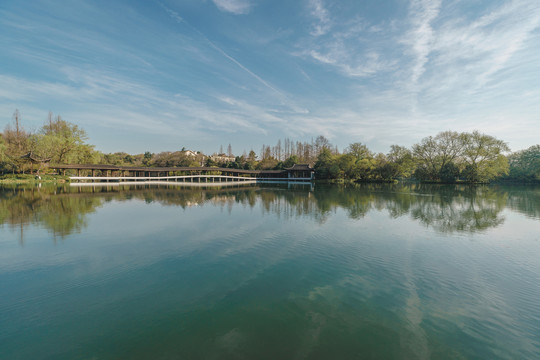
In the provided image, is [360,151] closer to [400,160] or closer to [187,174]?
[400,160]

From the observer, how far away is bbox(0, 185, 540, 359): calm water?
3262mm

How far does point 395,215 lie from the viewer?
13.4m

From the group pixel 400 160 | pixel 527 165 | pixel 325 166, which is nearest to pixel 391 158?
pixel 400 160

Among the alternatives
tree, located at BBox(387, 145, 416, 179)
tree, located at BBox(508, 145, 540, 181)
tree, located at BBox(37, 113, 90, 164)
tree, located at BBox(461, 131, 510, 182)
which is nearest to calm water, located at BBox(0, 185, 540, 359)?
tree, located at BBox(37, 113, 90, 164)

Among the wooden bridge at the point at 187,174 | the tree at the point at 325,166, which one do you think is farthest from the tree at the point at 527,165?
the wooden bridge at the point at 187,174

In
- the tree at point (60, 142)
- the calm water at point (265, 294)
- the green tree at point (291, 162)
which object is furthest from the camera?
the green tree at point (291, 162)

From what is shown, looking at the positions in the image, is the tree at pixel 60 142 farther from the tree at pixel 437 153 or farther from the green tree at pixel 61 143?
the tree at pixel 437 153

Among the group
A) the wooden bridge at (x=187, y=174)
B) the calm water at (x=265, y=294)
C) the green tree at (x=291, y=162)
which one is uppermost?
the green tree at (x=291, y=162)

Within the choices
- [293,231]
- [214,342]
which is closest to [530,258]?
[293,231]

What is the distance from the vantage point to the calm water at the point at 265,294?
3.26 metres

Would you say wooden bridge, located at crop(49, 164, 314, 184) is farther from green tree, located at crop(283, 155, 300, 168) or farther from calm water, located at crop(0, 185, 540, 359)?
calm water, located at crop(0, 185, 540, 359)

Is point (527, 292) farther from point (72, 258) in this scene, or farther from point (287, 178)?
point (287, 178)

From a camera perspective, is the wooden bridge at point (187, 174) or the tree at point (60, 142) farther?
the wooden bridge at point (187, 174)

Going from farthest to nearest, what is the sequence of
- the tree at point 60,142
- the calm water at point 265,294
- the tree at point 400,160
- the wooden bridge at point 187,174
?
1. the tree at point 400,160
2. the wooden bridge at point 187,174
3. the tree at point 60,142
4. the calm water at point 265,294
